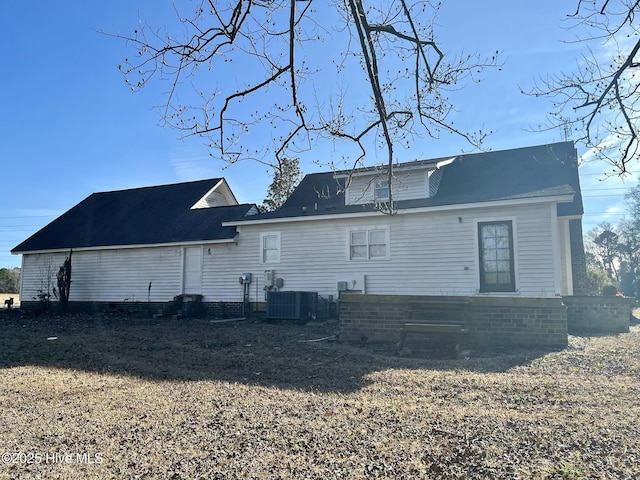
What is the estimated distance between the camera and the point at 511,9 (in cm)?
463

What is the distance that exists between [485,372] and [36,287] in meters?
20.4

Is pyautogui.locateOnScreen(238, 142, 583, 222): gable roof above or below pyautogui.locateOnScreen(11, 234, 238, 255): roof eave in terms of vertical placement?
above

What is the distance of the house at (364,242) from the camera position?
37.4ft

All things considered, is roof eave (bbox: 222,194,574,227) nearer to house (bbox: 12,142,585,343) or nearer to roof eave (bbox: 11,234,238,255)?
house (bbox: 12,142,585,343)

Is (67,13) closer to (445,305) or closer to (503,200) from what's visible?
(445,305)

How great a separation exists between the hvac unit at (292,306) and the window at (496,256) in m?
4.94

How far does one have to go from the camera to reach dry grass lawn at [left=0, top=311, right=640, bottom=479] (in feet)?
10.6

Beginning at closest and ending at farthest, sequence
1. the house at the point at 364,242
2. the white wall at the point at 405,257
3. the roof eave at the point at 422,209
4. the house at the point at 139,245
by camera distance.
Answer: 1. the roof eave at the point at 422,209
2. the white wall at the point at 405,257
3. the house at the point at 364,242
4. the house at the point at 139,245

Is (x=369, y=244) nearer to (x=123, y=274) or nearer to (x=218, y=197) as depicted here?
(x=123, y=274)

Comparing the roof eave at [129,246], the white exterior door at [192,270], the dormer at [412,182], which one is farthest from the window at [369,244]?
the white exterior door at [192,270]

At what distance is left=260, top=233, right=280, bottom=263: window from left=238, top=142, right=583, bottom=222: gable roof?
0.66 metres

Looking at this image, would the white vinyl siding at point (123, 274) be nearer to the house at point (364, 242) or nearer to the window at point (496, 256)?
the house at point (364, 242)

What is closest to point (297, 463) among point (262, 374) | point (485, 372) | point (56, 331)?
point (262, 374)

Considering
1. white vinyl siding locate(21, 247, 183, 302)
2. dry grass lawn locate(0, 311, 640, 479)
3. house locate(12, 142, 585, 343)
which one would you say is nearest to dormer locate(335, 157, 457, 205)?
house locate(12, 142, 585, 343)
